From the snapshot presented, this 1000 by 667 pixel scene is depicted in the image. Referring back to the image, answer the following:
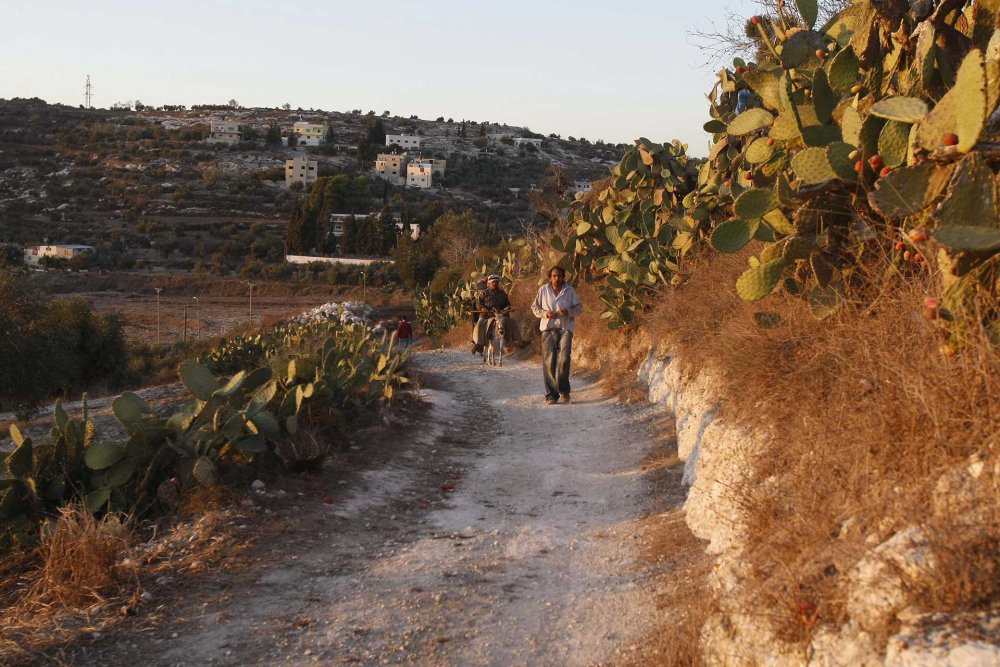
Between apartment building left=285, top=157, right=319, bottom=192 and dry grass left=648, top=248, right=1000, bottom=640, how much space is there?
75.0 meters

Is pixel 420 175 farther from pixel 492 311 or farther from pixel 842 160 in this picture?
pixel 842 160

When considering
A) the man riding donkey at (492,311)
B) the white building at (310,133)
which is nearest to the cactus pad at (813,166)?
the man riding donkey at (492,311)

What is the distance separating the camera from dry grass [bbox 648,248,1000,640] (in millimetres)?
2600

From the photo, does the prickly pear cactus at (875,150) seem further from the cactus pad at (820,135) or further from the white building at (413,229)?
the white building at (413,229)

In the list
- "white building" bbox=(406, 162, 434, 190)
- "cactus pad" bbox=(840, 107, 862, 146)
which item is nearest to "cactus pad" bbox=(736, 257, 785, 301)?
"cactus pad" bbox=(840, 107, 862, 146)

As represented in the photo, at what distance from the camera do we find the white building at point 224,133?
8762cm

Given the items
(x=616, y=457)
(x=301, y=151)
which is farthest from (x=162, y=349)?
(x=301, y=151)

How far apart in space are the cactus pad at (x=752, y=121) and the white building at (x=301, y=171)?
72624 mm

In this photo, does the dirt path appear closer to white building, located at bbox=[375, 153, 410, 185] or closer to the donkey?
the donkey

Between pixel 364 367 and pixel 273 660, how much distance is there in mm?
4653

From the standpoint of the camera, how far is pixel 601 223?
13.4 meters

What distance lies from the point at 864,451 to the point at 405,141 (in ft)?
327

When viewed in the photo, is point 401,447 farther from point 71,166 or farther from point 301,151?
point 301,151

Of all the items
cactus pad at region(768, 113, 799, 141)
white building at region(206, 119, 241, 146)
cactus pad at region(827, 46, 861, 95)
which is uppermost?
white building at region(206, 119, 241, 146)
